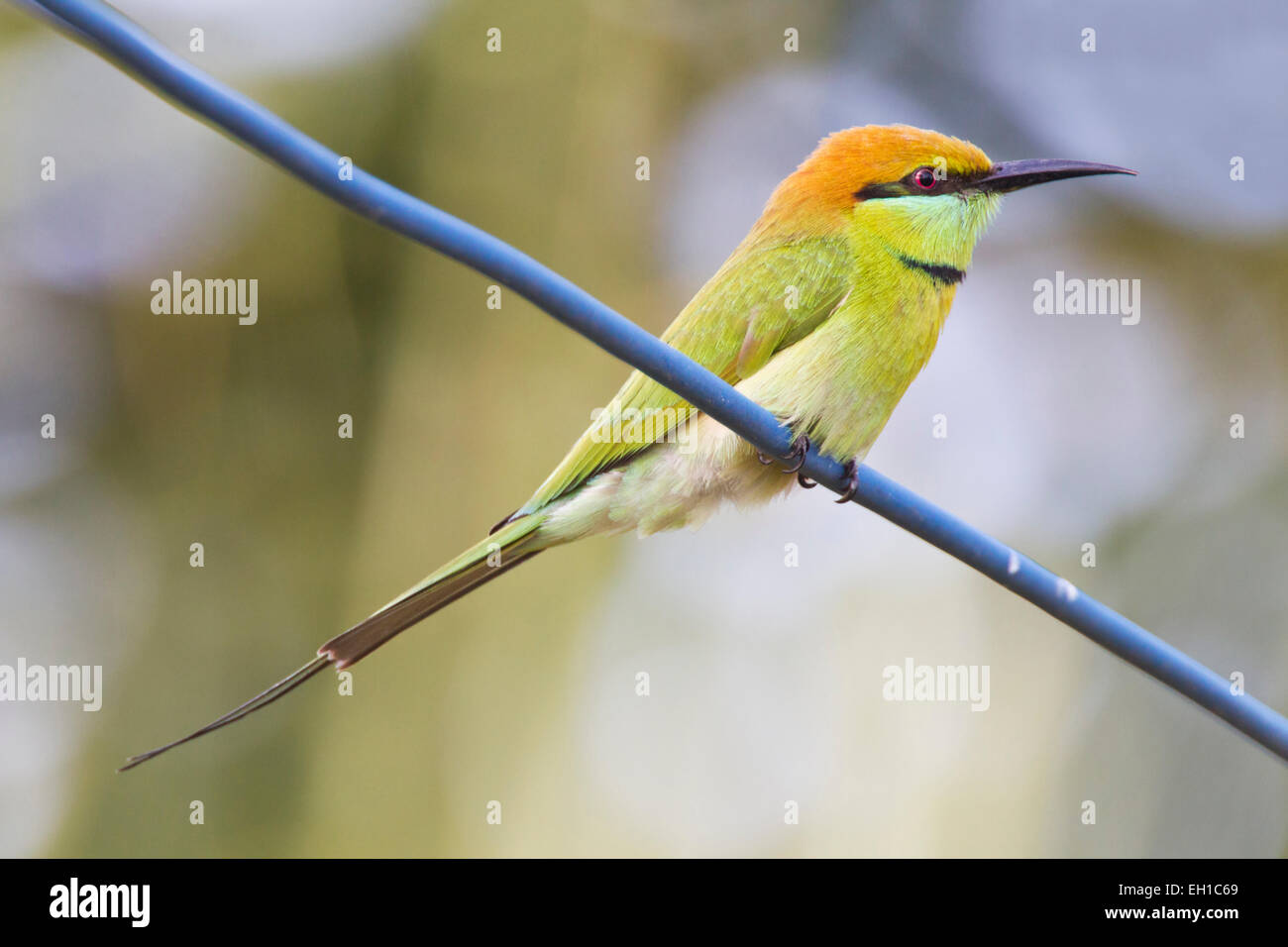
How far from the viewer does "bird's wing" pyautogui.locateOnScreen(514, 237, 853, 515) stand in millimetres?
2131

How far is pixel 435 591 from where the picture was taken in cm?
182

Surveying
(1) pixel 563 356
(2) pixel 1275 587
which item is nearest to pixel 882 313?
(1) pixel 563 356

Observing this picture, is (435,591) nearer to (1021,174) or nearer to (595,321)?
(595,321)

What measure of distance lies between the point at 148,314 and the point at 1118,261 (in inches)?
166

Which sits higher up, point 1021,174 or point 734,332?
point 1021,174

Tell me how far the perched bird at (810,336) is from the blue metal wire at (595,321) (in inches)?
25.4

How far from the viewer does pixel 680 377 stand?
1184 millimetres

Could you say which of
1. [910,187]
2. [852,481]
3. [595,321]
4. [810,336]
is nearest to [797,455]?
[852,481]

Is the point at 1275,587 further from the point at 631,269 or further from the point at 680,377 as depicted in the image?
the point at 680,377

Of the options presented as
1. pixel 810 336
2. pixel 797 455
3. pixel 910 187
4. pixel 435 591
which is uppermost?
pixel 910 187

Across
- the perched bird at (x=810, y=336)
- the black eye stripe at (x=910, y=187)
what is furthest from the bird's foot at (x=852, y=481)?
the black eye stripe at (x=910, y=187)

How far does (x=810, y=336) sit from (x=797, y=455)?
0.54m

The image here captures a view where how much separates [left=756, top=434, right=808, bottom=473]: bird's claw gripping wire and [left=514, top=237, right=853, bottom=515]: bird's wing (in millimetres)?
159

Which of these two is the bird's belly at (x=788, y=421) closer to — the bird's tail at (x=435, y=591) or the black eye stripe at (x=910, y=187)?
the bird's tail at (x=435, y=591)
